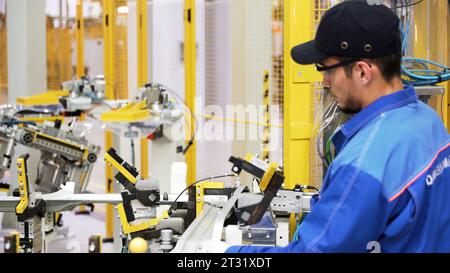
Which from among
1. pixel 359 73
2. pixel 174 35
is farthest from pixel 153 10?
pixel 359 73

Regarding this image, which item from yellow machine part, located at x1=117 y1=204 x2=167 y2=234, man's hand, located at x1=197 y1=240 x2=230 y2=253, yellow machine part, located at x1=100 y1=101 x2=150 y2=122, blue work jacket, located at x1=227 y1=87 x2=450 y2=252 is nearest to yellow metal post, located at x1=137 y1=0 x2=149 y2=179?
yellow machine part, located at x1=100 y1=101 x2=150 y2=122

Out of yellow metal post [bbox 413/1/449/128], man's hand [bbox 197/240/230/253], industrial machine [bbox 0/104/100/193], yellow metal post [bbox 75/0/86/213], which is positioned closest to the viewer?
man's hand [bbox 197/240/230/253]

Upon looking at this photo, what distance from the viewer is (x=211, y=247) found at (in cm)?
248

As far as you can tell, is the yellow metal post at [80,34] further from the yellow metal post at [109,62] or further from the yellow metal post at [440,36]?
the yellow metal post at [440,36]

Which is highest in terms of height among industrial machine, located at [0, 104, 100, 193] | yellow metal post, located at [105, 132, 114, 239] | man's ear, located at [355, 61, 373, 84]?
man's ear, located at [355, 61, 373, 84]

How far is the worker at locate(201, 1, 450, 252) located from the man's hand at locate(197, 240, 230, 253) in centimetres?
6

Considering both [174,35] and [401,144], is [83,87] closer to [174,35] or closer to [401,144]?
[174,35]

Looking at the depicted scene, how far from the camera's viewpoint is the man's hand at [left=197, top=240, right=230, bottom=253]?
96.5 inches

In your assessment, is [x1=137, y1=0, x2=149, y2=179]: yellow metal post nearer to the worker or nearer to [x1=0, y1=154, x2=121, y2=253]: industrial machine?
[x1=0, y1=154, x2=121, y2=253]: industrial machine

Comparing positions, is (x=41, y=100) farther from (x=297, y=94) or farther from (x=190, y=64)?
(x=297, y=94)

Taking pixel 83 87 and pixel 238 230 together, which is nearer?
pixel 238 230

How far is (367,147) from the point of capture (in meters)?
2.15

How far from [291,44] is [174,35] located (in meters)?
4.25
